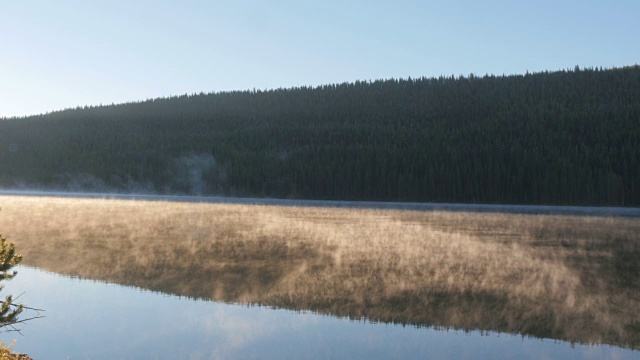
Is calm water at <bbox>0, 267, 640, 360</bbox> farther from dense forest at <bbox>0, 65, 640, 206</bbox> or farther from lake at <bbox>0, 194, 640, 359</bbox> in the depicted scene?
dense forest at <bbox>0, 65, 640, 206</bbox>

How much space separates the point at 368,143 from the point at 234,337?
4694 inches

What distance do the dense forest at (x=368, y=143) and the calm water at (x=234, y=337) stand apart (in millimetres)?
85176

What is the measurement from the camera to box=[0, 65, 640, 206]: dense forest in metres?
101

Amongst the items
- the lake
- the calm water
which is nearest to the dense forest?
the lake

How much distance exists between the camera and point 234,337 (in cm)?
1362

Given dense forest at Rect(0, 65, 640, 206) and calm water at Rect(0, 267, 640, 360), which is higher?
dense forest at Rect(0, 65, 640, 206)

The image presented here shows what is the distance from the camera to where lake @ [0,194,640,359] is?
42.9 feet

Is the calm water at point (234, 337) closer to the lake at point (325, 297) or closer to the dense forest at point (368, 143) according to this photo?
the lake at point (325, 297)

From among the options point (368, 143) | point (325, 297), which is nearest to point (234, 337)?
point (325, 297)

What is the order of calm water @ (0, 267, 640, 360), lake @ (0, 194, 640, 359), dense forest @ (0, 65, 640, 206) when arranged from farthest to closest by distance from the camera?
dense forest @ (0, 65, 640, 206) → lake @ (0, 194, 640, 359) → calm water @ (0, 267, 640, 360)

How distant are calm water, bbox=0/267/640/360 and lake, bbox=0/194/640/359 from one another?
4 centimetres

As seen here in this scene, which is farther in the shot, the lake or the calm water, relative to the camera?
the lake

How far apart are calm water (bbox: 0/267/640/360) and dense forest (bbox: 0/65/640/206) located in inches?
3353

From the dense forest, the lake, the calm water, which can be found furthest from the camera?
the dense forest
